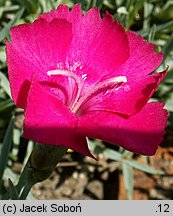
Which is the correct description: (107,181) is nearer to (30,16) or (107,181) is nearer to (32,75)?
(30,16)

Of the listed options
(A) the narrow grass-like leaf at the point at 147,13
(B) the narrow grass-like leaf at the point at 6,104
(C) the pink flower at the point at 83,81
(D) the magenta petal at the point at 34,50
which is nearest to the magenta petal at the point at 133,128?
(C) the pink flower at the point at 83,81

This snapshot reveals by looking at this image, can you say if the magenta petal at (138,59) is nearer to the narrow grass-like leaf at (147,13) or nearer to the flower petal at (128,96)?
the flower petal at (128,96)

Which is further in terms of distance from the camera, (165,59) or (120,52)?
(165,59)

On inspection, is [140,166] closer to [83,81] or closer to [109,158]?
[109,158]

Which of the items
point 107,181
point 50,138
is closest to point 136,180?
point 107,181

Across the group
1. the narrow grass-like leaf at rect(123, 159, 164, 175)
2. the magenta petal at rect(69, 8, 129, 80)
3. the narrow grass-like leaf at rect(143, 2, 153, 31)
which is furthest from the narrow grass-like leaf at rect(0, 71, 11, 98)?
the magenta petal at rect(69, 8, 129, 80)
